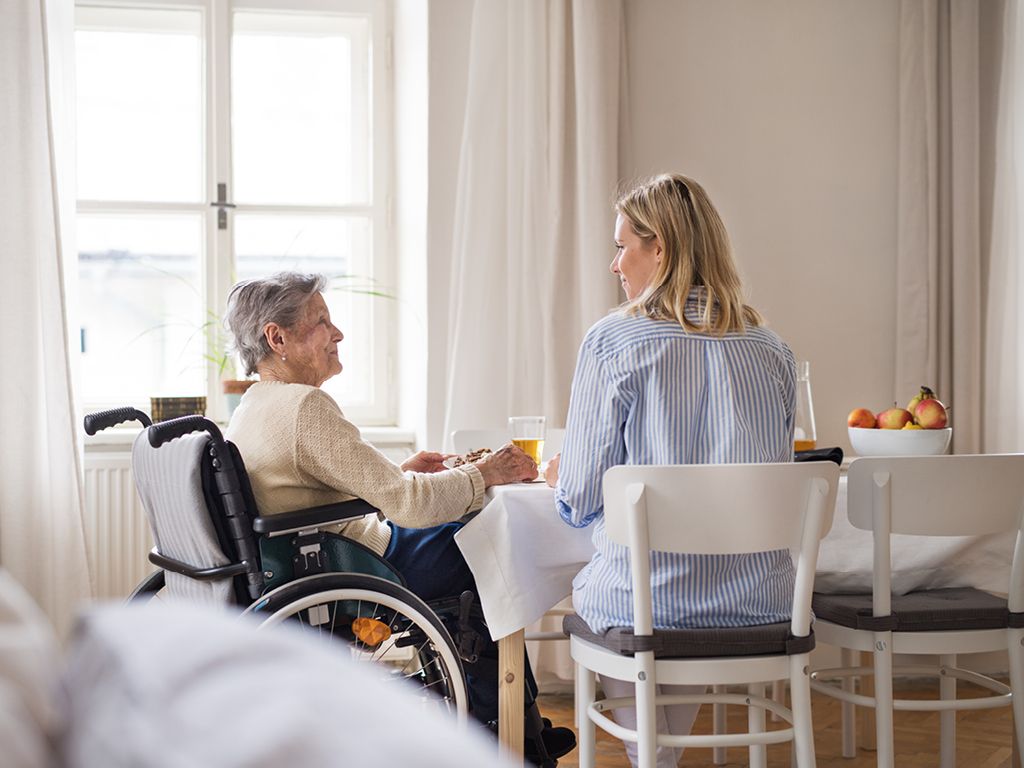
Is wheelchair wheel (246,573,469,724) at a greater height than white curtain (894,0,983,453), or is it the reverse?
white curtain (894,0,983,453)

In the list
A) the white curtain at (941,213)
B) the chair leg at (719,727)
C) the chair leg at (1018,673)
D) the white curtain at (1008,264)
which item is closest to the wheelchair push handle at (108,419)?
the chair leg at (719,727)

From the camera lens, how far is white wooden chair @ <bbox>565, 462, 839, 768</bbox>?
1792 millimetres

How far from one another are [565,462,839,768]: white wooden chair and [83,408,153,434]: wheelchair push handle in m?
1.00

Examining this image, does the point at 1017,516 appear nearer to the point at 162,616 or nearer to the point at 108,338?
the point at 162,616

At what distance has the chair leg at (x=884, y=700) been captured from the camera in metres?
A: 2.09

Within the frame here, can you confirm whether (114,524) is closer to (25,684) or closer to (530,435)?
(530,435)

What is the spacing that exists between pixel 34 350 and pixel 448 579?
1.63 m

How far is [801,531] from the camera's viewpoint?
73.0 inches

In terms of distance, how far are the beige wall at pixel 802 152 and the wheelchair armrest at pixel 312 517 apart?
190cm

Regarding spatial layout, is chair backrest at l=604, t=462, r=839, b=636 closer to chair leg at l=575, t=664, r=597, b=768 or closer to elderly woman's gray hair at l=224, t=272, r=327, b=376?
chair leg at l=575, t=664, r=597, b=768

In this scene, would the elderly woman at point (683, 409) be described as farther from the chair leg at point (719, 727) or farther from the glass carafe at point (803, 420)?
the chair leg at point (719, 727)

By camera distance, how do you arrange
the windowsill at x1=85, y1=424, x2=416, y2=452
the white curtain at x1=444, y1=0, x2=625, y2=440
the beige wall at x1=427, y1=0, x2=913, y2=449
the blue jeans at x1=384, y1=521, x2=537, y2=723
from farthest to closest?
the beige wall at x1=427, y1=0, x2=913, y2=449 < the windowsill at x1=85, y1=424, x2=416, y2=452 < the white curtain at x1=444, y1=0, x2=625, y2=440 < the blue jeans at x1=384, y1=521, x2=537, y2=723

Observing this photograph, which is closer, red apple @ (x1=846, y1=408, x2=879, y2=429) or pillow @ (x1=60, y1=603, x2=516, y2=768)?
pillow @ (x1=60, y1=603, x2=516, y2=768)

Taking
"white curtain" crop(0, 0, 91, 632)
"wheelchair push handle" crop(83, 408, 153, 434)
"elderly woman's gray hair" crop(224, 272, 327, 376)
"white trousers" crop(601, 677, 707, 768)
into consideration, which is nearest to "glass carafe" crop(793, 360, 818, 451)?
"white trousers" crop(601, 677, 707, 768)
